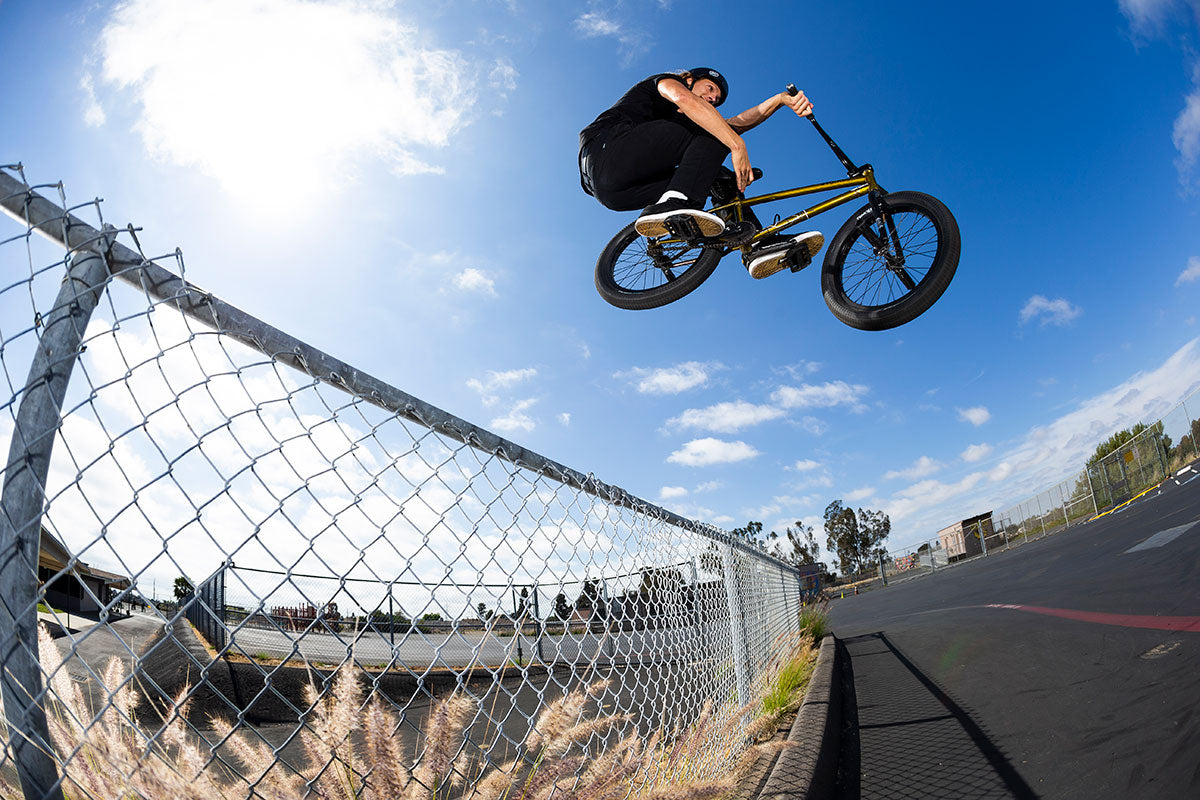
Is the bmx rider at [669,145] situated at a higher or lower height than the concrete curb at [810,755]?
higher

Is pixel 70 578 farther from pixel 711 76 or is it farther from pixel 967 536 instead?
pixel 967 536

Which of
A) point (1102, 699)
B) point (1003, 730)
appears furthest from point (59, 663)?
point (1102, 699)

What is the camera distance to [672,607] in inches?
124

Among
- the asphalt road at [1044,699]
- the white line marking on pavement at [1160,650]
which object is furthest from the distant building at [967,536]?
the white line marking on pavement at [1160,650]

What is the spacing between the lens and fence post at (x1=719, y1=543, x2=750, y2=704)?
4102 millimetres

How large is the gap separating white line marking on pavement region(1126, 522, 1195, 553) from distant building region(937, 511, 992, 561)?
26758 millimetres

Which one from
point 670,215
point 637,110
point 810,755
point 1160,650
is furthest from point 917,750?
point 637,110

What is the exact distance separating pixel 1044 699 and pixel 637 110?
16.4ft

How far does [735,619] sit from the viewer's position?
4.20 m

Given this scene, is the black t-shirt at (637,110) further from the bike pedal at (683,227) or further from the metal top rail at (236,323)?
the metal top rail at (236,323)

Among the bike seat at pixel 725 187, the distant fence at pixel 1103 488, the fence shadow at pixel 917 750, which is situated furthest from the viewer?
Result: the distant fence at pixel 1103 488

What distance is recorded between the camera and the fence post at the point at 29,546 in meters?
1.06

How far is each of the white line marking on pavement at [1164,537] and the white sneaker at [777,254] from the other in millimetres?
10459

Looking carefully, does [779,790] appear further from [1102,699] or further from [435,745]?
[1102,699]
